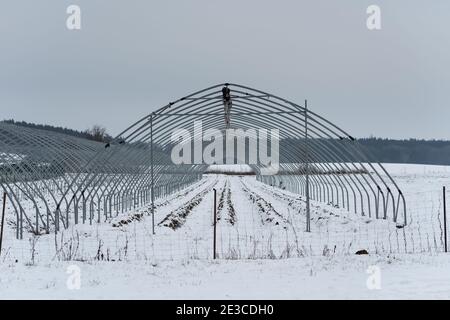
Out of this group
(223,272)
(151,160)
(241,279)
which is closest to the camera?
(241,279)

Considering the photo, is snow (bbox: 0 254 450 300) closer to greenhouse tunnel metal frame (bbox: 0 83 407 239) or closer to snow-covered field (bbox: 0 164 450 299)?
snow-covered field (bbox: 0 164 450 299)

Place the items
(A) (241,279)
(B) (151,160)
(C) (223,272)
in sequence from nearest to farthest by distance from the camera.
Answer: (A) (241,279), (C) (223,272), (B) (151,160)

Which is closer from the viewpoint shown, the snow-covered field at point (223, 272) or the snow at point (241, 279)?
the snow at point (241, 279)

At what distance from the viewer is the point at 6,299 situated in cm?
584

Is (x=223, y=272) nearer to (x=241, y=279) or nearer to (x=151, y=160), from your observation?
(x=241, y=279)

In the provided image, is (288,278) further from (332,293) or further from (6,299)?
(6,299)

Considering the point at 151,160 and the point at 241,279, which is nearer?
the point at 241,279

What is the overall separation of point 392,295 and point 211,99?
364 inches

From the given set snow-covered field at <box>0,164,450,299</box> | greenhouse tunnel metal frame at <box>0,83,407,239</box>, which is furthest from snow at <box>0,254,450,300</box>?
greenhouse tunnel metal frame at <box>0,83,407,239</box>

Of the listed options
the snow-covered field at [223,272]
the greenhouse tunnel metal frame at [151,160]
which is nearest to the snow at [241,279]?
the snow-covered field at [223,272]

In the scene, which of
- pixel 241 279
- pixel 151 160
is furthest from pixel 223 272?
pixel 151 160

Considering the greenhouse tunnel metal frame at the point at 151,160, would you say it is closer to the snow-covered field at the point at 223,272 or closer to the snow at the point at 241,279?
the snow-covered field at the point at 223,272

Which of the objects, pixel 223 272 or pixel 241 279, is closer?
pixel 241 279
